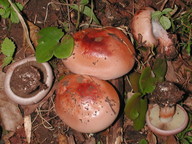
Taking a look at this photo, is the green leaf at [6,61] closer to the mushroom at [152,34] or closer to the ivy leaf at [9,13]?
the ivy leaf at [9,13]

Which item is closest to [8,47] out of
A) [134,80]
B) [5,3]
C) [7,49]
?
[7,49]

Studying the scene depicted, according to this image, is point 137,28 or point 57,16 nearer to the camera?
point 137,28

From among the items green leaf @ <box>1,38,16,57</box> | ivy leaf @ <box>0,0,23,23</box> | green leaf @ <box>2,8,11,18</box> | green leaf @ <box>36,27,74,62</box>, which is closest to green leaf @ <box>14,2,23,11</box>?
ivy leaf @ <box>0,0,23,23</box>

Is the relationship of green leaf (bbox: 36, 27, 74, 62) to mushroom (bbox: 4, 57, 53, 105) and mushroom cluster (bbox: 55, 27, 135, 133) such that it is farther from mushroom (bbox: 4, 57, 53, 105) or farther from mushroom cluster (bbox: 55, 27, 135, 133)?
mushroom (bbox: 4, 57, 53, 105)

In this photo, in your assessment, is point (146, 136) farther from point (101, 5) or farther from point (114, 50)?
point (101, 5)

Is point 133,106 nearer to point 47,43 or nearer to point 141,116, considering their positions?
point 141,116

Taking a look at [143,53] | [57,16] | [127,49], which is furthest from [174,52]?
[57,16]
